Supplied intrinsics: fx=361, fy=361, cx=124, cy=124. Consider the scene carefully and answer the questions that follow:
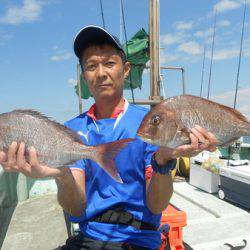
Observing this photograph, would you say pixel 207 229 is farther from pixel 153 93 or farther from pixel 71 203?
pixel 153 93

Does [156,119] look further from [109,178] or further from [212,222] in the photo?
[212,222]

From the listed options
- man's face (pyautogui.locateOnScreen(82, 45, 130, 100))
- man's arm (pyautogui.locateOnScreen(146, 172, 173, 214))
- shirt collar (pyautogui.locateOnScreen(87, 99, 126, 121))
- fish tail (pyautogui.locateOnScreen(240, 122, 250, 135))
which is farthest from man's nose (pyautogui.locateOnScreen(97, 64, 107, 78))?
fish tail (pyautogui.locateOnScreen(240, 122, 250, 135))

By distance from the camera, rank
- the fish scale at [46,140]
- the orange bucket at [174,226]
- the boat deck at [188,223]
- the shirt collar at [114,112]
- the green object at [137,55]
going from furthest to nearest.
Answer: the green object at [137,55] < the boat deck at [188,223] < the orange bucket at [174,226] < the shirt collar at [114,112] < the fish scale at [46,140]

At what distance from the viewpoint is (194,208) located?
4.73 meters

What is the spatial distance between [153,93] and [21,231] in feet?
11.1

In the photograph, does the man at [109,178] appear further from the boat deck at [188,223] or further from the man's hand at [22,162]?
the boat deck at [188,223]

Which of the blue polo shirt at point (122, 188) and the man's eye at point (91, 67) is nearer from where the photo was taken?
the blue polo shirt at point (122, 188)

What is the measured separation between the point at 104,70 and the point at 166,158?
0.83 metres

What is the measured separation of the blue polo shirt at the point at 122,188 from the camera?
2611 millimetres

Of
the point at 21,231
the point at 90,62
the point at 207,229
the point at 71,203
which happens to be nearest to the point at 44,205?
the point at 21,231

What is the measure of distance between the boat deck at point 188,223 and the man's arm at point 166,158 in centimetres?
94

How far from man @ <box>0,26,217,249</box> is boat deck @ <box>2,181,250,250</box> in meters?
0.97

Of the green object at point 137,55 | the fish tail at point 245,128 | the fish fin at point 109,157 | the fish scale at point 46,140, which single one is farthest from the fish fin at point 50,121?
the green object at point 137,55

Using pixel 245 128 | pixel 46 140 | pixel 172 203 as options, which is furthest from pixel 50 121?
pixel 172 203
